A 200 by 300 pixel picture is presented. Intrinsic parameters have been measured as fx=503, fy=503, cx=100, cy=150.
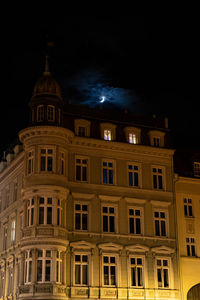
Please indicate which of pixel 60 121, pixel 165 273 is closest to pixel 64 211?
pixel 60 121

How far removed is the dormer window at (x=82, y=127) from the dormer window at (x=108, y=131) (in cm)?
136

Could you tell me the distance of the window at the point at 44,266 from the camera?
123 ft

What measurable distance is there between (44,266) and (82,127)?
13.0 meters

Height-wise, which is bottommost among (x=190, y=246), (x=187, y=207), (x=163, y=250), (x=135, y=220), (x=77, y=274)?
(x=77, y=274)

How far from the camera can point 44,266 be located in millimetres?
37531

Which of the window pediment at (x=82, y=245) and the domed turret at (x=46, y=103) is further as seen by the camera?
the domed turret at (x=46, y=103)

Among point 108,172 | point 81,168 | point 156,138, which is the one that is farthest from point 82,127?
point 156,138

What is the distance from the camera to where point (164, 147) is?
4653 centimetres

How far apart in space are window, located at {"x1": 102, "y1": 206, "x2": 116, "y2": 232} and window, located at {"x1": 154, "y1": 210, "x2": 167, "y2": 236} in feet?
13.0

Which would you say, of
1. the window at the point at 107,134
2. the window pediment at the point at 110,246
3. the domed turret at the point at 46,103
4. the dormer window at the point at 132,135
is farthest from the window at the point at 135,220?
the domed turret at the point at 46,103

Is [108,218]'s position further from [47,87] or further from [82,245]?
[47,87]

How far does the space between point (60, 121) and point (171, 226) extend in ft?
44.1

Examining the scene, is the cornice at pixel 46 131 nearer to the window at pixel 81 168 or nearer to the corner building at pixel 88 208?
the corner building at pixel 88 208

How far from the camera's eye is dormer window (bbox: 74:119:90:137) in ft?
145
